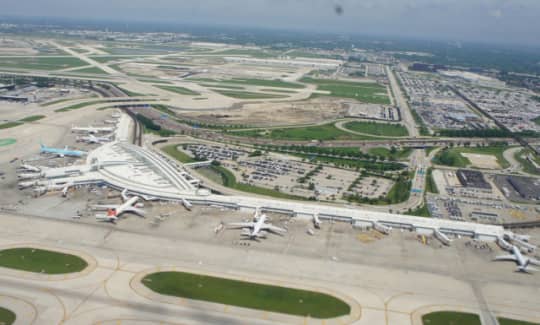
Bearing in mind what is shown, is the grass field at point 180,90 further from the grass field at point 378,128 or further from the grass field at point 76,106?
the grass field at point 378,128

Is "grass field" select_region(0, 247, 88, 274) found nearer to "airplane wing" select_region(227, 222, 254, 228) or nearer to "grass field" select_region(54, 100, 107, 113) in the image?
"airplane wing" select_region(227, 222, 254, 228)

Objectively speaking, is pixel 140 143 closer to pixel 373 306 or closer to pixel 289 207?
pixel 289 207

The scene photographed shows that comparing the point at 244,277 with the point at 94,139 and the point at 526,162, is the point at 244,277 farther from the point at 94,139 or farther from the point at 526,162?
the point at 526,162

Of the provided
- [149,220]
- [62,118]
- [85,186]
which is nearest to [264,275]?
[149,220]

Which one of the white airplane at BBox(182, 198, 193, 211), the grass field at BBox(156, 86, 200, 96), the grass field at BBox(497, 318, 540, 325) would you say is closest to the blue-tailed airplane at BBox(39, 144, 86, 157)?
the white airplane at BBox(182, 198, 193, 211)

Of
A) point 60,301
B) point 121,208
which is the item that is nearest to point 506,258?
point 121,208

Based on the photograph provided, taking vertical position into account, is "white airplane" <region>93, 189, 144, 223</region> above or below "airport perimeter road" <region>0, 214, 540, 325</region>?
above

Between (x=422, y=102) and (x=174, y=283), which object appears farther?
(x=422, y=102)
